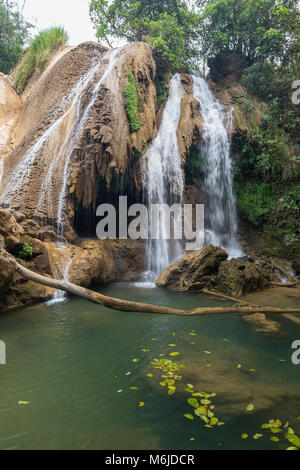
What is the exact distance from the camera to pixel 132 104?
37.2 ft

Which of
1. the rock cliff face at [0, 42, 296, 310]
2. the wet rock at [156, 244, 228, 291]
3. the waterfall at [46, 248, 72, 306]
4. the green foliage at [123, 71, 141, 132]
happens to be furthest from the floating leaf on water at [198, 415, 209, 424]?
the green foliage at [123, 71, 141, 132]

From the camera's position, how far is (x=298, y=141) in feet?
41.8

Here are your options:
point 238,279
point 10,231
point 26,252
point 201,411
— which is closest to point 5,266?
point 10,231

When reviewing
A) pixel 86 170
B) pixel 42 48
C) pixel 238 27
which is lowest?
pixel 86 170

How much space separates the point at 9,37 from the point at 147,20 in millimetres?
11163

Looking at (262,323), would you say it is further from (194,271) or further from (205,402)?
(194,271)

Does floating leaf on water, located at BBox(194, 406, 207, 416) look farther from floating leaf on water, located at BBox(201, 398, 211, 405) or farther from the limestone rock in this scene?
the limestone rock

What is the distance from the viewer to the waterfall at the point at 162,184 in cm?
1116

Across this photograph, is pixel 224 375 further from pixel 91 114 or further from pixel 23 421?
pixel 91 114

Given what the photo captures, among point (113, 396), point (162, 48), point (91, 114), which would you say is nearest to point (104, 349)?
point (113, 396)

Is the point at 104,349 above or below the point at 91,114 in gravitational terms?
below

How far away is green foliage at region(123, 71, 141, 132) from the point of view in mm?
11188

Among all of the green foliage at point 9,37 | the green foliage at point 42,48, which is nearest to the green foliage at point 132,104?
the green foliage at point 42,48
